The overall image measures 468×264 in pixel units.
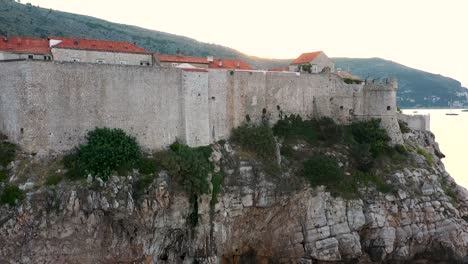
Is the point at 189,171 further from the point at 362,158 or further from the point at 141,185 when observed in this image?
the point at 362,158

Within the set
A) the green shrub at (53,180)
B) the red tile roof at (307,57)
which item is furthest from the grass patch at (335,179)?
the green shrub at (53,180)

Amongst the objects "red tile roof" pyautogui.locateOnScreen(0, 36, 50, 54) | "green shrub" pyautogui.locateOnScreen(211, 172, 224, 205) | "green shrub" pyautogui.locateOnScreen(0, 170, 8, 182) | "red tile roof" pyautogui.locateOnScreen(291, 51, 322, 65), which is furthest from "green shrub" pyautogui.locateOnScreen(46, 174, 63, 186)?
"red tile roof" pyautogui.locateOnScreen(291, 51, 322, 65)

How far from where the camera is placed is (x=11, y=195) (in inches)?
768

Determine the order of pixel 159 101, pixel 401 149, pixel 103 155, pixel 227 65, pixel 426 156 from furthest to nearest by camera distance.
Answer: pixel 227 65 < pixel 426 156 < pixel 401 149 < pixel 159 101 < pixel 103 155

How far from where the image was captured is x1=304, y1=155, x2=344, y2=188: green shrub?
2770 cm

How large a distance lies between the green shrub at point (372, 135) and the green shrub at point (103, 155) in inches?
673

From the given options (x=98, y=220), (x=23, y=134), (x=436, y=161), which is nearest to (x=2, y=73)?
(x=23, y=134)

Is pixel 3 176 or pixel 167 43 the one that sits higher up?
pixel 167 43

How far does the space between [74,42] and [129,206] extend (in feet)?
38.3

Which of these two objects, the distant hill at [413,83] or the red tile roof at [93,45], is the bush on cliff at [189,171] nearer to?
the red tile roof at [93,45]

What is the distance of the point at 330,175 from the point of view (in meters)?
27.7

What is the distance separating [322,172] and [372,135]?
6558 mm

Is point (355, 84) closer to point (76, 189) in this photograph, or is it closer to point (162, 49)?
point (76, 189)

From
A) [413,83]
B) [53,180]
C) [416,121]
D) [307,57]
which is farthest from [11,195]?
[413,83]
